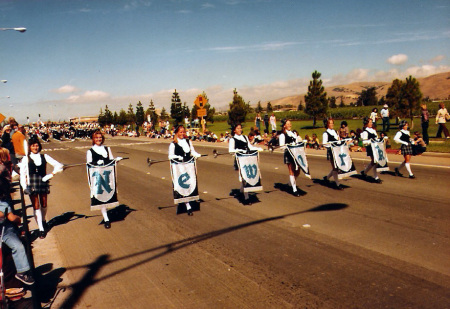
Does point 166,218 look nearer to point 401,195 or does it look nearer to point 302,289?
point 302,289

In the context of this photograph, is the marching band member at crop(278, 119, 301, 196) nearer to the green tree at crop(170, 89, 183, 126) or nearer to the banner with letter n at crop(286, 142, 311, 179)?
the banner with letter n at crop(286, 142, 311, 179)

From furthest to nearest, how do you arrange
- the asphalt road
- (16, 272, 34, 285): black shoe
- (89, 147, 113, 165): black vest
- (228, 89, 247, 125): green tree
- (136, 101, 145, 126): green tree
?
1. (136, 101, 145, 126): green tree
2. (228, 89, 247, 125): green tree
3. (89, 147, 113, 165): black vest
4. (16, 272, 34, 285): black shoe
5. the asphalt road

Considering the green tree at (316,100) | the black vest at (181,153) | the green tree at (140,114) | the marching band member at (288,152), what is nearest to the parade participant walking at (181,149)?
the black vest at (181,153)

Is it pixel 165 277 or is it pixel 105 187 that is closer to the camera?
pixel 165 277

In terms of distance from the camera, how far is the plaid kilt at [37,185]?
779 cm

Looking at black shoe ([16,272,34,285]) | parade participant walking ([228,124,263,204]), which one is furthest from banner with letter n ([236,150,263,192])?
black shoe ([16,272,34,285])

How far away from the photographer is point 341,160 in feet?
34.9

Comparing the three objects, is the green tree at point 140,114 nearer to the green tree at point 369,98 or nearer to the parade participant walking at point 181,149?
the green tree at point 369,98

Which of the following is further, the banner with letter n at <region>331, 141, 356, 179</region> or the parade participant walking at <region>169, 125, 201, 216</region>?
the banner with letter n at <region>331, 141, 356, 179</region>

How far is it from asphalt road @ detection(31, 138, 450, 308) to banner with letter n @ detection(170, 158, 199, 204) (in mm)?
462

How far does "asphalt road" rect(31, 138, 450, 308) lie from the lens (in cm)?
471

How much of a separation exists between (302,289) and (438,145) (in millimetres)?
16843

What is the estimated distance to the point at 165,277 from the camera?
5.41 metres

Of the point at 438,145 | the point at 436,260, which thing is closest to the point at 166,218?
the point at 436,260
